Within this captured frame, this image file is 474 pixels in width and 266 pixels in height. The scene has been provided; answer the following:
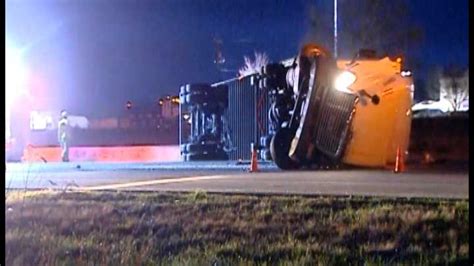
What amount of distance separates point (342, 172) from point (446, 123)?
850 millimetres

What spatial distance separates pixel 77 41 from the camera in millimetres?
3637

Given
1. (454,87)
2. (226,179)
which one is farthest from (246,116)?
(454,87)

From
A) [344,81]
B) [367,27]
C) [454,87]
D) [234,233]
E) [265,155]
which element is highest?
[367,27]

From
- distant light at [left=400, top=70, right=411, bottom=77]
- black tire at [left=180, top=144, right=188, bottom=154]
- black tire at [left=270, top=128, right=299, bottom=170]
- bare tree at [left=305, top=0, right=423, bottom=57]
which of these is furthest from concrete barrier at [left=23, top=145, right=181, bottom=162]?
distant light at [left=400, top=70, right=411, bottom=77]

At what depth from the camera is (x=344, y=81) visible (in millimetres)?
6285

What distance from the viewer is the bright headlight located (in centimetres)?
627

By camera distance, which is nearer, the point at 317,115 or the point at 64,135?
the point at 64,135

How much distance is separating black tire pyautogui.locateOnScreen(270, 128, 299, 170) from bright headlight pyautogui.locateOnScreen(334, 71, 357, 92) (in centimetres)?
51

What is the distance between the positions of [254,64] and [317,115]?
1.37 m

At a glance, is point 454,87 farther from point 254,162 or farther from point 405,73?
point 254,162

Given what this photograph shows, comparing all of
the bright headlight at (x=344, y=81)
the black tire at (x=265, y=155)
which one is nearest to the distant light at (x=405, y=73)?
the bright headlight at (x=344, y=81)

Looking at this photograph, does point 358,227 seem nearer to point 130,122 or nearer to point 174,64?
point 174,64

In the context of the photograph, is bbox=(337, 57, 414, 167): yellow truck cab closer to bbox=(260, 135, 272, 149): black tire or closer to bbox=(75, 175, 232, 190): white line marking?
bbox=(260, 135, 272, 149): black tire

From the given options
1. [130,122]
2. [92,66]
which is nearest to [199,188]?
[130,122]
